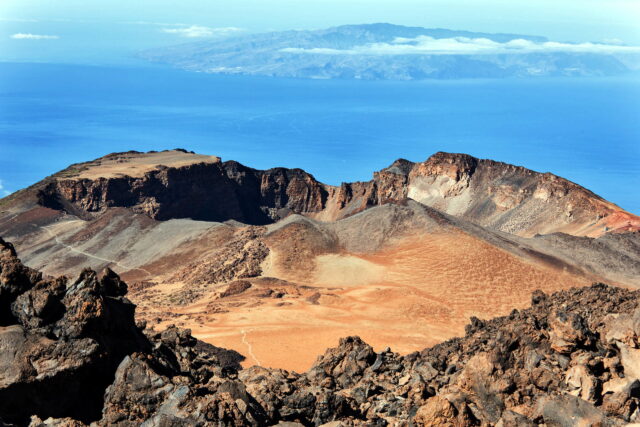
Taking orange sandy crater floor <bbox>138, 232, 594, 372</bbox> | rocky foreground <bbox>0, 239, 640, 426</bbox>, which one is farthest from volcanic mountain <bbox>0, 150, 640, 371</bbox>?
rocky foreground <bbox>0, 239, 640, 426</bbox>

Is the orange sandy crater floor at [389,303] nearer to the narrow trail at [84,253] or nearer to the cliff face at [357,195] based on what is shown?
the narrow trail at [84,253]

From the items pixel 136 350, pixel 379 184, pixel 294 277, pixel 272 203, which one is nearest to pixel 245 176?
pixel 272 203

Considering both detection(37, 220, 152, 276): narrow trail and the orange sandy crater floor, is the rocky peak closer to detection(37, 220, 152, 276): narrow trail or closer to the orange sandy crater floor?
the orange sandy crater floor

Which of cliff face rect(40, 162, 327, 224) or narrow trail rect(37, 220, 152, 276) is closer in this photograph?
narrow trail rect(37, 220, 152, 276)

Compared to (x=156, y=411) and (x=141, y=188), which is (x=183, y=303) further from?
(x=141, y=188)

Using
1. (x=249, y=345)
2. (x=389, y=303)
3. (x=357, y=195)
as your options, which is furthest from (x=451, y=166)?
(x=249, y=345)

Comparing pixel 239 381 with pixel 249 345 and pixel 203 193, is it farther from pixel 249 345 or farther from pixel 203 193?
pixel 203 193
